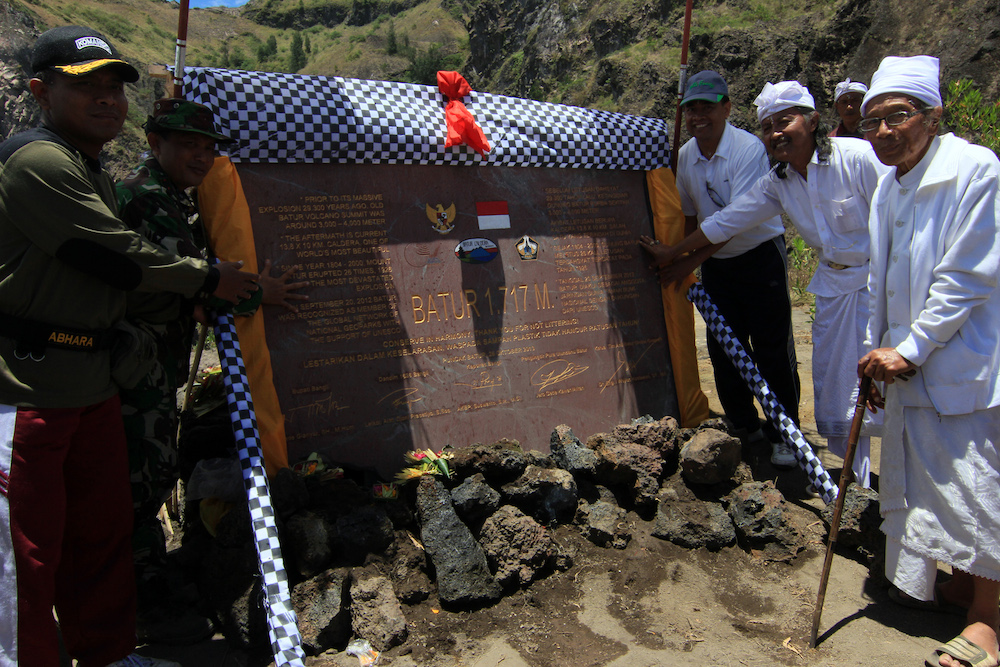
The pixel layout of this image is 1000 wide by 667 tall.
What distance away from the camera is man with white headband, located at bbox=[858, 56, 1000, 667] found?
2.65 metres

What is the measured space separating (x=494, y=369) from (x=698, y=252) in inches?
65.9

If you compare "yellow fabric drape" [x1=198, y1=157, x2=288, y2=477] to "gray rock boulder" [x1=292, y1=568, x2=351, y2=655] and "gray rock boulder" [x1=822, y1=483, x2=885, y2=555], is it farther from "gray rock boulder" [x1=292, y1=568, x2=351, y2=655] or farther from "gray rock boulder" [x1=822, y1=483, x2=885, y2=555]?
"gray rock boulder" [x1=822, y1=483, x2=885, y2=555]

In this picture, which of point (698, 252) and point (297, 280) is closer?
point (297, 280)

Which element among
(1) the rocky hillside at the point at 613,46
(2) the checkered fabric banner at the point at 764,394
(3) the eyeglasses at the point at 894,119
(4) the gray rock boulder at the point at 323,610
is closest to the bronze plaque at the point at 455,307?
(2) the checkered fabric banner at the point at 764,394

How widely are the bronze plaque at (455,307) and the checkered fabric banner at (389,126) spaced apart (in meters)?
0.09

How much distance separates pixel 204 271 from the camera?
2785mm

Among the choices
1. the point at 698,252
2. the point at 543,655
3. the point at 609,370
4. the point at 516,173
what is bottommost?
the point at 543,655

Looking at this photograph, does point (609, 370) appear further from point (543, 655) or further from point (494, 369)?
point (543, 655)

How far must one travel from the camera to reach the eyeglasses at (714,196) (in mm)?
4555

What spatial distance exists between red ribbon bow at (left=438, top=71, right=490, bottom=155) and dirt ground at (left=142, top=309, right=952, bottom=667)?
2225 mm

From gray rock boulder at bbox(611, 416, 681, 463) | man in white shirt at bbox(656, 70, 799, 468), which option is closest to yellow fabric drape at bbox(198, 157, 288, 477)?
gray rock boulder at bbox(611, 416, 681, 463)

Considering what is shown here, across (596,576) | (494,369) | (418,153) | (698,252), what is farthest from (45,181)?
(698,252)
